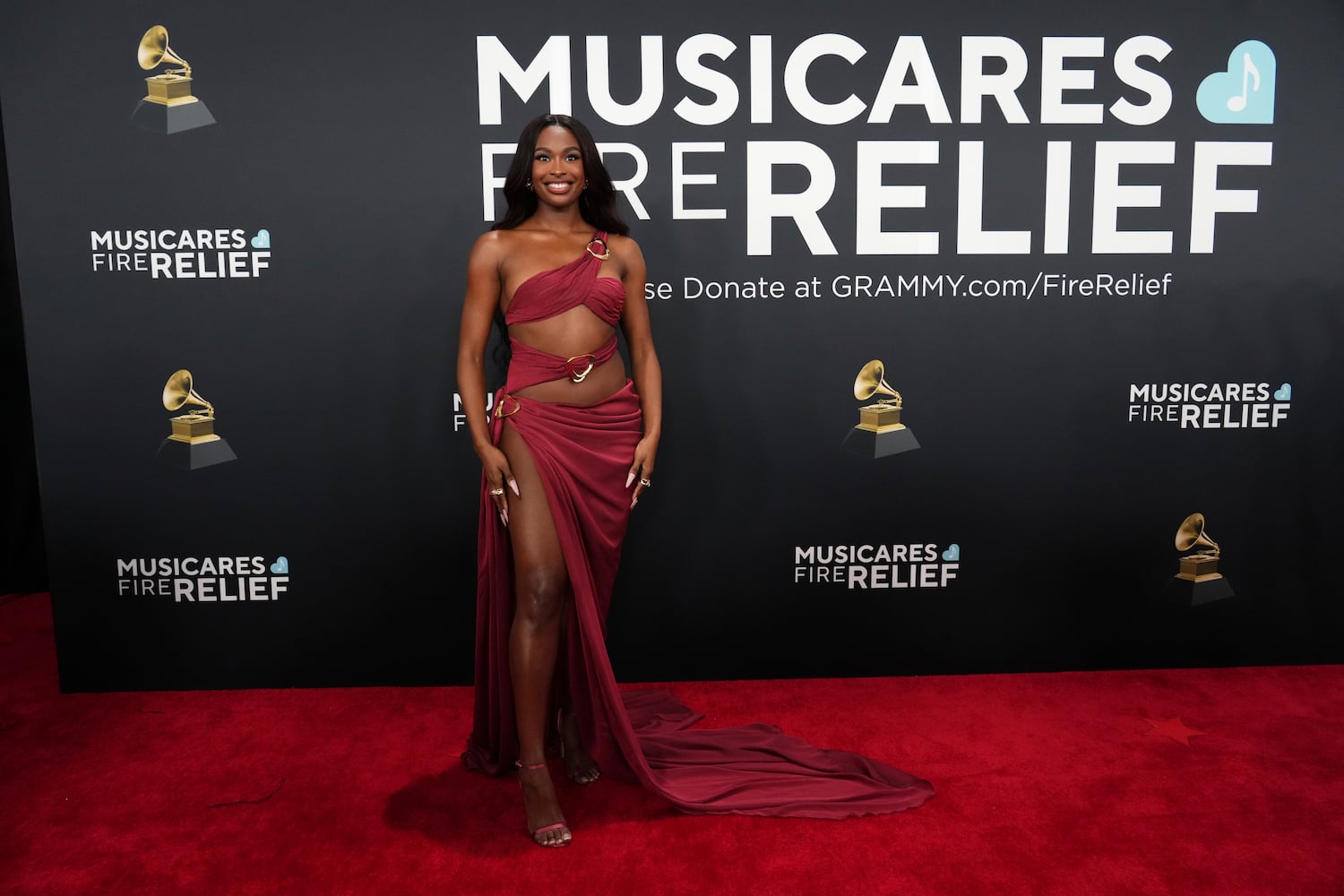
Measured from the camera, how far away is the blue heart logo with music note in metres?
3.60

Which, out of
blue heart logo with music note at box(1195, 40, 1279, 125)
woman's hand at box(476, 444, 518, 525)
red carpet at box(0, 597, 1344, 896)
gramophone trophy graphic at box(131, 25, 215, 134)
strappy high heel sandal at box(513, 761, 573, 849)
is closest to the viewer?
red carpet at box(0, 597, 1344, 896)

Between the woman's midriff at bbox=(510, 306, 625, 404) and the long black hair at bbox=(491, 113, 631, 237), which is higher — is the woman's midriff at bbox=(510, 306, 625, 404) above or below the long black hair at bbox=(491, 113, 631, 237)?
below

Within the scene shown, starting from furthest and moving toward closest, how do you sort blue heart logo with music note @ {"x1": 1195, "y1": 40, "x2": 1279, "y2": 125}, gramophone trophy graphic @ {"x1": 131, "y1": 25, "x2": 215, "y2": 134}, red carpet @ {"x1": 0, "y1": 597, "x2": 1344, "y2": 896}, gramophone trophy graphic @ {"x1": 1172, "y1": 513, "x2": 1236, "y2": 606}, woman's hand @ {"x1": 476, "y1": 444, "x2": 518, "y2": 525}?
gramophone trophy graphic @ {"x1": 1172, "y1": 513, "x2": 1236, "y2": 606} < blue heart logo with music note @ {"x1": 1195, "y1": 40, "x2": 1279, "y2": 125} < gramophone trophy graphic @ {"x1": 131, "y1": 25, "x2": 215, "y2": 134} < woman's hand @ {"x1": 476, "y1": 444, "x2": 518, "y2": 525} < red carpet @ {"x1": 0, "y1": 597, "x2": 1344, "y2": 896}

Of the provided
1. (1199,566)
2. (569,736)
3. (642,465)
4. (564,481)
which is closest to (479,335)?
(564,481)

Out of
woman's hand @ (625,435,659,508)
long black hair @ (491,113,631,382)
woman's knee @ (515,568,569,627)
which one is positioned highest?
long black hair @ (491,113,631,382)

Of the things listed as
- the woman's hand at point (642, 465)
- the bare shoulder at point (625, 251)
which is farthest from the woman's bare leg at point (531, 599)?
the bare shoulder at point (625, 251)

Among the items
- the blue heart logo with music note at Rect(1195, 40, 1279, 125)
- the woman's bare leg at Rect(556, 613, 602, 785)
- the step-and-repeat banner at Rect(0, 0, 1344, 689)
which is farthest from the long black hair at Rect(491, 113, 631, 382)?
the blue heart logo with music note at Rect(1195, 40, 1279, 125)

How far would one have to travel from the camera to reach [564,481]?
286 centimetres

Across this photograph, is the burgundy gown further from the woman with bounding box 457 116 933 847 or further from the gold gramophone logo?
the gold gramophone logo

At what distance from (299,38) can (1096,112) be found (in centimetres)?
261

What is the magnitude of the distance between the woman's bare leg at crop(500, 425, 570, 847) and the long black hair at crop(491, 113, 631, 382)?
48cm

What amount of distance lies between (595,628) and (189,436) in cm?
168

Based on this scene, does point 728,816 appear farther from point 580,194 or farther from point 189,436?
point 189,436

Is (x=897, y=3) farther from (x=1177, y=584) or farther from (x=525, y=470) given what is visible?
(x=1177, y=584)
